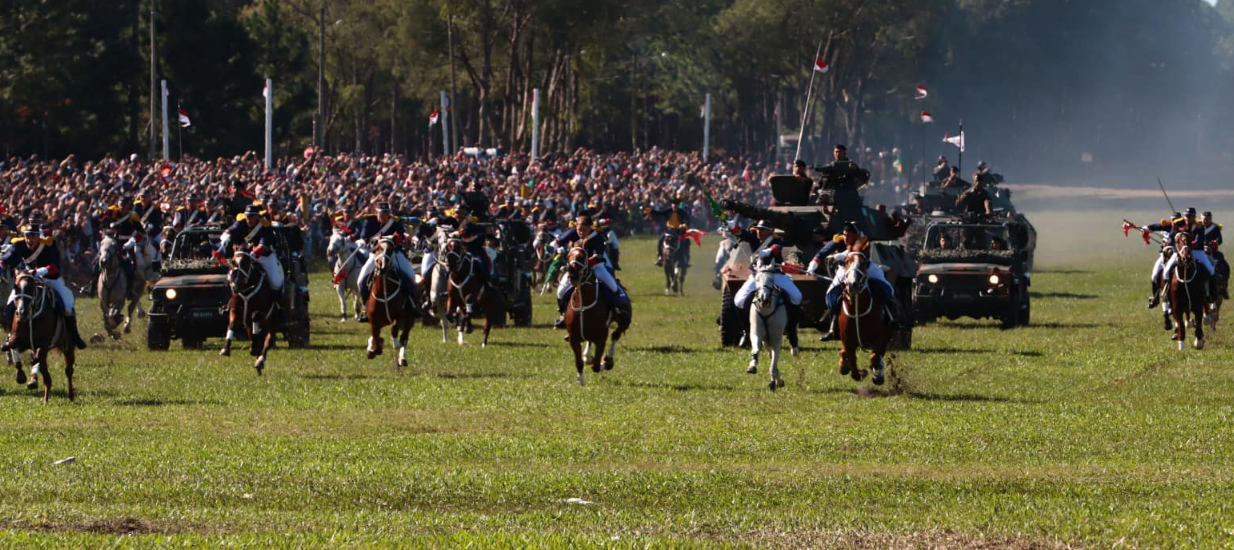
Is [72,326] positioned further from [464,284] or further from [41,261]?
[464,284]

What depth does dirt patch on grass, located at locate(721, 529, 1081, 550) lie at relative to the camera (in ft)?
43.1

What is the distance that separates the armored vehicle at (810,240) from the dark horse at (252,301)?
22.0 feet

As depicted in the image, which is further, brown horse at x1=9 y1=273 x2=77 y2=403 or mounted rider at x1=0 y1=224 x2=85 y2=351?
mounted rider at x1=0 y1=224 x2=85 y2=351

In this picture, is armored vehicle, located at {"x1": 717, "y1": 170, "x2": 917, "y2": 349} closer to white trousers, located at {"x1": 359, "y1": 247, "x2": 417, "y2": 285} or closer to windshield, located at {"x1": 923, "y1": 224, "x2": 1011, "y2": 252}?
white trousers, located at {"x1": 359, "y1": 247, "x2": 417, "y2": 285}

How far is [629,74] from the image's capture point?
4513 inches

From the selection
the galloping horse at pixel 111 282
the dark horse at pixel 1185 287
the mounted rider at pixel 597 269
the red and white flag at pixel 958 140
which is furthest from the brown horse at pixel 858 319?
the red and white flag at pixel 958 140

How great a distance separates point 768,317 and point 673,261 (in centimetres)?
2262

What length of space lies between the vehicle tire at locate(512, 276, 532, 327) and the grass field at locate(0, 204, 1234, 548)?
201 inches

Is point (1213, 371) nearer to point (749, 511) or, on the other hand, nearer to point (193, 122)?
point (749, 511)

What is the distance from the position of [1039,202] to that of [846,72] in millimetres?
19169

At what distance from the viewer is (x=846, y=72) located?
381 feet

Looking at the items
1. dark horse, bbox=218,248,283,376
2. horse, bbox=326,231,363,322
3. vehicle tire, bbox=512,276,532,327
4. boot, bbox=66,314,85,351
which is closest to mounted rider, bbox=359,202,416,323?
dark horse, bbox=218,248,283,376

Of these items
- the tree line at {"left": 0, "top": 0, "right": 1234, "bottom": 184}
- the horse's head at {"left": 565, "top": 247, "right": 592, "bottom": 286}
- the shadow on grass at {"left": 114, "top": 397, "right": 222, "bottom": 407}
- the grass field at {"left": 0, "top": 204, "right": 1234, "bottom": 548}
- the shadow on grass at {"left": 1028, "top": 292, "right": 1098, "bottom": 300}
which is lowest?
the shadow on grass at {"left": 114, "top": 397, "right": 222, "bottom": 407}

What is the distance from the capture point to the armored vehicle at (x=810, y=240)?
27.6m
